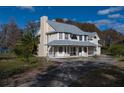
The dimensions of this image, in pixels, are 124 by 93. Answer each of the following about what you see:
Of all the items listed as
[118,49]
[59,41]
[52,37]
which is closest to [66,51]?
[59,41]

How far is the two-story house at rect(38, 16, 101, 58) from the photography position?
28500 mm

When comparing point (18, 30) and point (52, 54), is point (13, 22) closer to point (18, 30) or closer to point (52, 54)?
point (18, 30)

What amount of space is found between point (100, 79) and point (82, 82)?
1431 mm

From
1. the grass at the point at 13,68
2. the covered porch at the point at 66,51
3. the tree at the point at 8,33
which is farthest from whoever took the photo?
the tree at the point at 8,33

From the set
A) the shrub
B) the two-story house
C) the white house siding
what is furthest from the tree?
the shrub

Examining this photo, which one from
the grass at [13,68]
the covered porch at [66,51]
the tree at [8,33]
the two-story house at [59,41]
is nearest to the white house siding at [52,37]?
the two-story house at [59,41]

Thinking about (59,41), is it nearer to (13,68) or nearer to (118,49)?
(118,49)

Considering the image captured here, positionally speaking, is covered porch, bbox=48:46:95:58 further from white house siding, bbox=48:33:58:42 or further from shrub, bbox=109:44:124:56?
shrub, bbox=109:44:124:56

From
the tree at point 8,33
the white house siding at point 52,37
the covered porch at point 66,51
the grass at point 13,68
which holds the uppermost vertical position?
the tree at point 8,33

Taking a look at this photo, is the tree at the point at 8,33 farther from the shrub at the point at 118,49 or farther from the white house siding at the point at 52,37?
the shrub at the point at 118,49

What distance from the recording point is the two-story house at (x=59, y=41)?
28.5 meters

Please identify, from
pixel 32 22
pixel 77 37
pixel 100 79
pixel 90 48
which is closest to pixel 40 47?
pixel 77 37

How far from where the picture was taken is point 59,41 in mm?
28500

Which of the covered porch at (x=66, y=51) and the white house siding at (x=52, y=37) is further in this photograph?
the white house siding at (x=52, y=37)
